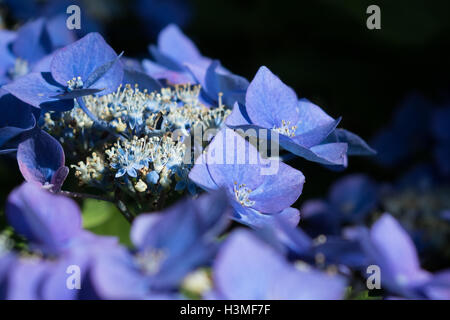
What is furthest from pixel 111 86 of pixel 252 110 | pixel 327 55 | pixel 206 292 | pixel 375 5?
pixel 327 55

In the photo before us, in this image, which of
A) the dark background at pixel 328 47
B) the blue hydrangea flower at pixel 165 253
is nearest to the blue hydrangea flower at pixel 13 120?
the blue hydrangea flower at pixel 165 253

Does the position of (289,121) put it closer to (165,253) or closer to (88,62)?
(88,62)

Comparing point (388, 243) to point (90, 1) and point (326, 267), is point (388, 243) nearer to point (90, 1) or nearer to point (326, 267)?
point (326, 267)

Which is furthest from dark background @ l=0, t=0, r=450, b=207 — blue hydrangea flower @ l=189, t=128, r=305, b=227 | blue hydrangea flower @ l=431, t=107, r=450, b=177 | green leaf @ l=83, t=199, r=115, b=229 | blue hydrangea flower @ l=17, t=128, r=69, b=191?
blue hydrangea flower @ l=17, t=128, r=69, b=191

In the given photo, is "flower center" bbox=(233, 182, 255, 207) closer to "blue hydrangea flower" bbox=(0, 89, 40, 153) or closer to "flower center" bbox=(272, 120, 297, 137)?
"flower center" bbox=(272, 120, 297, 137)

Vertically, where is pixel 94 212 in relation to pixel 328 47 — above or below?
below

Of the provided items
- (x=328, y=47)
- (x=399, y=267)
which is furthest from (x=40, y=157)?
(x=328, y=47)
